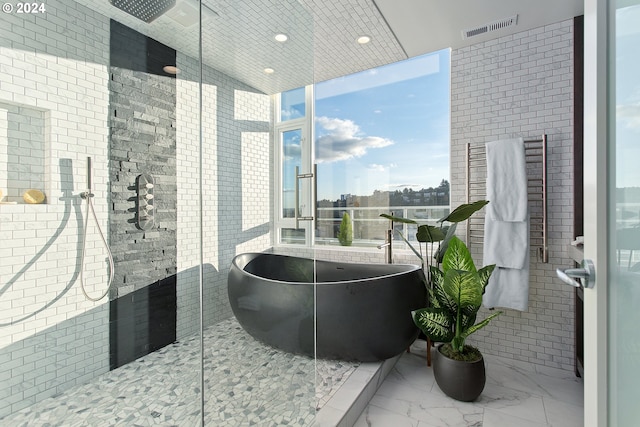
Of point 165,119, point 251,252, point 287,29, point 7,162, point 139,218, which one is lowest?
point 251,252

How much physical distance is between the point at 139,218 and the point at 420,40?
102 inches

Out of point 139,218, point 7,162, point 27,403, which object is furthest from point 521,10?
point 27,403

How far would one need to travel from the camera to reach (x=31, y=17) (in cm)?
138

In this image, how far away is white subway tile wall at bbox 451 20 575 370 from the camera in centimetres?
250

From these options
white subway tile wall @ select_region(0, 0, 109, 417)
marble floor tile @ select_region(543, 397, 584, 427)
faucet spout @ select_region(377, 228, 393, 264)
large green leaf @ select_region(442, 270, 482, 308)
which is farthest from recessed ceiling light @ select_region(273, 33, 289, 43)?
marble floor tile @ select_region(543, 397, 584, 427)

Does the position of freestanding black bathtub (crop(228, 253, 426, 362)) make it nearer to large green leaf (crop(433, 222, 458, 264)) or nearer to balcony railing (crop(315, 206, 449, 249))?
large green leaf (crop(433, 222, 458, 264))

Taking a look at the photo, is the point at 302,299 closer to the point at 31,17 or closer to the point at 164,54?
the point at 164,54

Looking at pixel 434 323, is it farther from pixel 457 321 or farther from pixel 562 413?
pixel 562 413

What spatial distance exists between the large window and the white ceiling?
417mm

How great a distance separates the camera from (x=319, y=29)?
8.52ft

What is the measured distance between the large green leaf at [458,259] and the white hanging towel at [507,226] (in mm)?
693

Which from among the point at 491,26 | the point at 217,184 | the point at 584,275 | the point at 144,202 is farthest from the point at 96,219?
the point at 491,26

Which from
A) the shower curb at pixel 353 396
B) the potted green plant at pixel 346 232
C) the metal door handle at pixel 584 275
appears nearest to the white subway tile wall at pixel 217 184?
the shower curb at pixel 353 396

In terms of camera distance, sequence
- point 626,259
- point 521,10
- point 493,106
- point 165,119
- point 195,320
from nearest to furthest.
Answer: point 626,259
point 195,320
point 165,119
point 521,10
point 493,106
